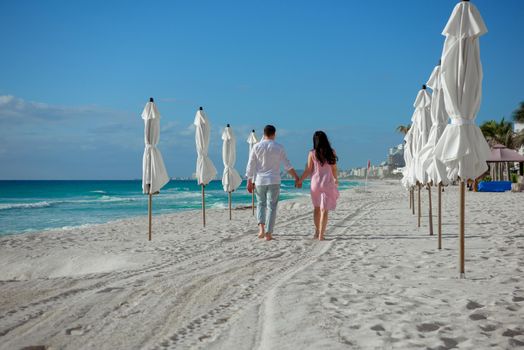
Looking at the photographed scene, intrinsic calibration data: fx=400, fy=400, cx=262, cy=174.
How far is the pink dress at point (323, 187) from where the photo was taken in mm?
7405

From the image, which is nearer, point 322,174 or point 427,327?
point 427,327

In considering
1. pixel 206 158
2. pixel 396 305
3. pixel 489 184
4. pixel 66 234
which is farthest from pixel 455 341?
pixel 489 184

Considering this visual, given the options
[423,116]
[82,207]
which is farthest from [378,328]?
[82,207]

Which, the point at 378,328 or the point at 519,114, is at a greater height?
the point at 519,114

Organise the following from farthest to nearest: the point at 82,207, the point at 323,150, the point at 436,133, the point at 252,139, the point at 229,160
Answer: the point at 82,207 → the point at 252,139 → the point at 229,160 → the point at 323,150 → the point at 436,133

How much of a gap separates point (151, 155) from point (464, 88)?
20.0ft

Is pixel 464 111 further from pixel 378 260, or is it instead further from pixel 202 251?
pixel 202 251

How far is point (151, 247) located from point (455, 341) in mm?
5820

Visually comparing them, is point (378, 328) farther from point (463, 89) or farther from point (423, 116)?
point (423, 116)

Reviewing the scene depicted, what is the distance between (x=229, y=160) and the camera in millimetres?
12609

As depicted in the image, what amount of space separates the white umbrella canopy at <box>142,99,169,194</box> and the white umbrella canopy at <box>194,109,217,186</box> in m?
2.29

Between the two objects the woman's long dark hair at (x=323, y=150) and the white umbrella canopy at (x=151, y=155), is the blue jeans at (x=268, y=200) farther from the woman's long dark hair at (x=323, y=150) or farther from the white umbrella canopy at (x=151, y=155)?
the white umbrella canopy at (x=151, y=155)

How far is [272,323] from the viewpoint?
3.17 meters

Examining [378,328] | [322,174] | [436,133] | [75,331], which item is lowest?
[75,331]
